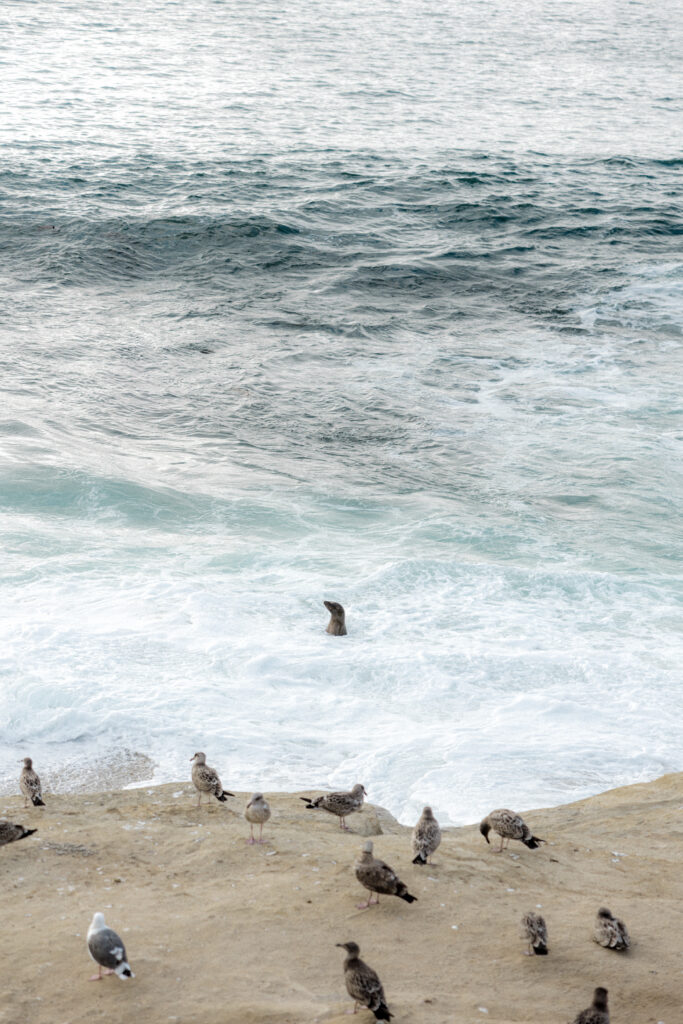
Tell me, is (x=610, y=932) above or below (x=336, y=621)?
above

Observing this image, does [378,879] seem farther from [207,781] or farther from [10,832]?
[10,832]

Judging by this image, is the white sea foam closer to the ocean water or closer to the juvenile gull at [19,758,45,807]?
the ocean water

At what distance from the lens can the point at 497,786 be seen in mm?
9875

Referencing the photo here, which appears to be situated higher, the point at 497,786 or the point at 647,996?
the point at 647,996

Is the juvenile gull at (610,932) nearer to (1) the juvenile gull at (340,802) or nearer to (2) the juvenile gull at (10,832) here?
(1) the juvenile gull at (340,802)

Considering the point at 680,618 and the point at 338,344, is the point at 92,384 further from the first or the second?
the point at 680,618

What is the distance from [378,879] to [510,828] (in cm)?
150

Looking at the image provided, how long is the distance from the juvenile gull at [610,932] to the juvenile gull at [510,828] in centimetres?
135

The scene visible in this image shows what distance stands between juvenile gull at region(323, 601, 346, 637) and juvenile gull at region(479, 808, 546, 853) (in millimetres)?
4639

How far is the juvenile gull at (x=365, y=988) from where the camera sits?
18.4 ft

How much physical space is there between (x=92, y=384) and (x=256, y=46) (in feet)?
140

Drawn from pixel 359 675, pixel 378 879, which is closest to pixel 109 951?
pixel 378 879

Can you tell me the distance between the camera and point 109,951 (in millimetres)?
6004

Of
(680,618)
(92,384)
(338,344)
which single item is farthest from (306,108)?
(680,618)
